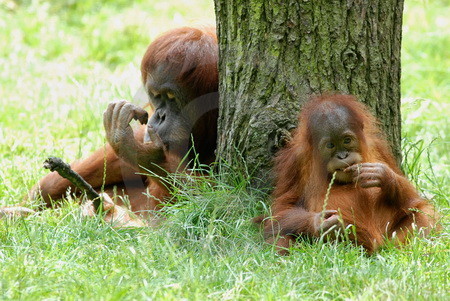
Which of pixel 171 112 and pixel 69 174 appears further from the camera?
pixel 171 112

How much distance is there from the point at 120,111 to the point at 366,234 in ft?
5.23

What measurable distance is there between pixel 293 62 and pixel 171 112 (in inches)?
36.2

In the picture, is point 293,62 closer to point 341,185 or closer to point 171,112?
point 341,185

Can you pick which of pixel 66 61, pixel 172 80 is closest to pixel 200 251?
pixel 172 80

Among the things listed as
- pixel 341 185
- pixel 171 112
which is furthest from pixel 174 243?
pixel 171 112

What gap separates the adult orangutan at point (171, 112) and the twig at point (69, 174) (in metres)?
0.10

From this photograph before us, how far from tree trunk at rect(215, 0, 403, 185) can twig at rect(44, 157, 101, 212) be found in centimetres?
82

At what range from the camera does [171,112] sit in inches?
166

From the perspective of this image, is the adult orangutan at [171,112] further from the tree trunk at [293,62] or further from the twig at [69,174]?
the tree trunk at [293,62]

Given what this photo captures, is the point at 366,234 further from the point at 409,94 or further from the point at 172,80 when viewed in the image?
the point at 409,94

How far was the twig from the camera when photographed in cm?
347

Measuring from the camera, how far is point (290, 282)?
2693 millimetres

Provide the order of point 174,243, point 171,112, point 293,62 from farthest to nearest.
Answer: point 171,112, point 293,62, point 174,243

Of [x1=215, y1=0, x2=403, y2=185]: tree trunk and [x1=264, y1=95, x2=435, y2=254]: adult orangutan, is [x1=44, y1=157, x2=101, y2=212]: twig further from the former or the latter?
[x1=264, y1=95, x2=435, y2=254]: adult orangutan
